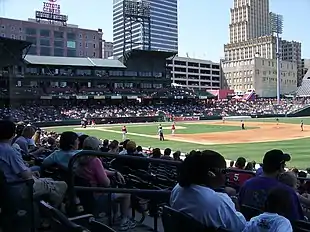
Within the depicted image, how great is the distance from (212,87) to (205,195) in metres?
159

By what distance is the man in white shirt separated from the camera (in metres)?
3.09

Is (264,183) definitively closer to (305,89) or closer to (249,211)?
(249,211)

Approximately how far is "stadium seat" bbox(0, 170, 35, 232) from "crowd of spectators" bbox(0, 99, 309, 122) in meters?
50.4

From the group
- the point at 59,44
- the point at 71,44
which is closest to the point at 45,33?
the point at 59,44

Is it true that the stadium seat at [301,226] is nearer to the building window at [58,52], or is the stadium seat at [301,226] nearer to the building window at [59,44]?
the building window at [58,52]

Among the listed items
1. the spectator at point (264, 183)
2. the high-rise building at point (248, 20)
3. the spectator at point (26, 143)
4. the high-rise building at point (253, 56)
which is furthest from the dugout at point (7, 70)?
the high-rise building at point (248, 20)

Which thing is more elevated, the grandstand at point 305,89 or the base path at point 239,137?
the grandstand at point 305,89

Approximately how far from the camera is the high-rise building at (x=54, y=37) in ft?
338

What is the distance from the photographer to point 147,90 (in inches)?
3314

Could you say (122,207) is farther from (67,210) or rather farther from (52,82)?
(52,82)

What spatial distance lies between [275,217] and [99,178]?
240 cm

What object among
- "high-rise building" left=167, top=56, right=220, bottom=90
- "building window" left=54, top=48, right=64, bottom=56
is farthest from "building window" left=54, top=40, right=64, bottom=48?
"high-rise building" left=167, top=56, right=220, bottom=90

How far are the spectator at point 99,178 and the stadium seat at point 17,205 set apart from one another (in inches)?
32.0

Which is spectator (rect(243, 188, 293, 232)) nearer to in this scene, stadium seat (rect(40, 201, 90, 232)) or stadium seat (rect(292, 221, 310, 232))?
stadium seat (rect(292, 221, 310, 232))
